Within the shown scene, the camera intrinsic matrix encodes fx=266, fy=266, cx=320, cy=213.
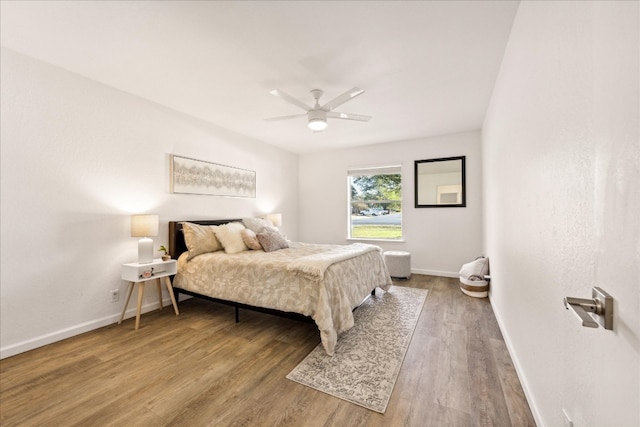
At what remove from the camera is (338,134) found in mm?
4730

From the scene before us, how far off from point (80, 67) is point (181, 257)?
86.9 inches

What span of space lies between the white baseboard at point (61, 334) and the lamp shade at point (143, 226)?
0.96 meters

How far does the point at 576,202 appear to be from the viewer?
3.30 ft

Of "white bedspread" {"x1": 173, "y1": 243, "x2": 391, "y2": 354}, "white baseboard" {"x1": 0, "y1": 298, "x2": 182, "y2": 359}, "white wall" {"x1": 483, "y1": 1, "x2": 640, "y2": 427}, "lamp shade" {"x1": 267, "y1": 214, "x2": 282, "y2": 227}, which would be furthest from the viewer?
"lamp shade" {"x1": 267, "y1": 214, "x2": 282, "y2": 227}

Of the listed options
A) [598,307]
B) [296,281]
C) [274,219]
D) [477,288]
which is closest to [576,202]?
[598,307]

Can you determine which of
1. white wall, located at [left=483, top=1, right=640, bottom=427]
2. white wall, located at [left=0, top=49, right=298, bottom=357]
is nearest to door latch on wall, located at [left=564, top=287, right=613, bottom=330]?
white wall, located at [left=483, top=1, right=640, bottom=427]

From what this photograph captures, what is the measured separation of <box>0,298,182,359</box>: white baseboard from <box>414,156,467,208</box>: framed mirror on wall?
15.4 ft

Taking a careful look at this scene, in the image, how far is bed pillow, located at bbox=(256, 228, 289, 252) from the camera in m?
3.62

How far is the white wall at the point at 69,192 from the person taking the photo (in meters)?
2.33

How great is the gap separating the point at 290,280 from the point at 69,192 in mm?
2371

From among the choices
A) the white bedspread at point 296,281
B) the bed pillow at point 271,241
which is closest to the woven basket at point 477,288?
the white bedspread at point 296,281

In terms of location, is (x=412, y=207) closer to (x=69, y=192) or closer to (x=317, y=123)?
(x=317, y=123)

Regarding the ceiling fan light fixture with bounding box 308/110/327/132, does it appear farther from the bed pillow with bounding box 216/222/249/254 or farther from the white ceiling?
the bed pillow with bounding box 216/222/249/254

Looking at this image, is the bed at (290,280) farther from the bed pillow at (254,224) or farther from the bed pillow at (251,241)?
the bed pillow at (254,224)
